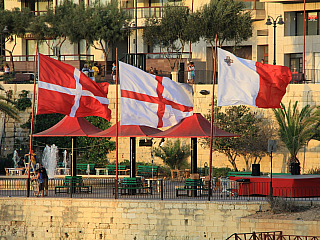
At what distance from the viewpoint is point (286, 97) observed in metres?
35.5

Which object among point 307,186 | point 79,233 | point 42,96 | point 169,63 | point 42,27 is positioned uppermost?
point 42,27

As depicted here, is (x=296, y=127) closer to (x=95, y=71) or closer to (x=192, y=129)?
(x=192, y=129)

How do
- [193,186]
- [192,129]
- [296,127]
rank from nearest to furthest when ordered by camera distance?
1. [193,186]
2. [192,129]
3. [296,127]

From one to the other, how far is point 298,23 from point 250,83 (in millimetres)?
22626

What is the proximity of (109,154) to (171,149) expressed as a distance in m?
4.21

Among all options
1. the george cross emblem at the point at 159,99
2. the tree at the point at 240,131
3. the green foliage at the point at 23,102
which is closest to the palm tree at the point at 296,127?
the tree at the point at 240,131

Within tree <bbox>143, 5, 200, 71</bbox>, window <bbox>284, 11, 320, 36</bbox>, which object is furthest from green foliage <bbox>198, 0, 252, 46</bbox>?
window <bbox>284, 11, 320, 36</bbox>

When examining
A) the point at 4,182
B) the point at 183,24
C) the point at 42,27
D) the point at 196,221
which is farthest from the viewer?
the point at 42,27

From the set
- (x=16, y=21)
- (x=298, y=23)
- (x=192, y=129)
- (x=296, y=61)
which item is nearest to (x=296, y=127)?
(x=192, y=129)

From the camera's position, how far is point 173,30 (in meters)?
43.6

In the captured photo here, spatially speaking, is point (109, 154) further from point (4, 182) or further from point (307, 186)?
point (307, 186)

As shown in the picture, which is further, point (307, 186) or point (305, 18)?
point (305, 18)

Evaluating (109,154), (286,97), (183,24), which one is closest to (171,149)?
(109,154)

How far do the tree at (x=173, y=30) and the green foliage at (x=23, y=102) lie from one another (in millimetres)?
10422
